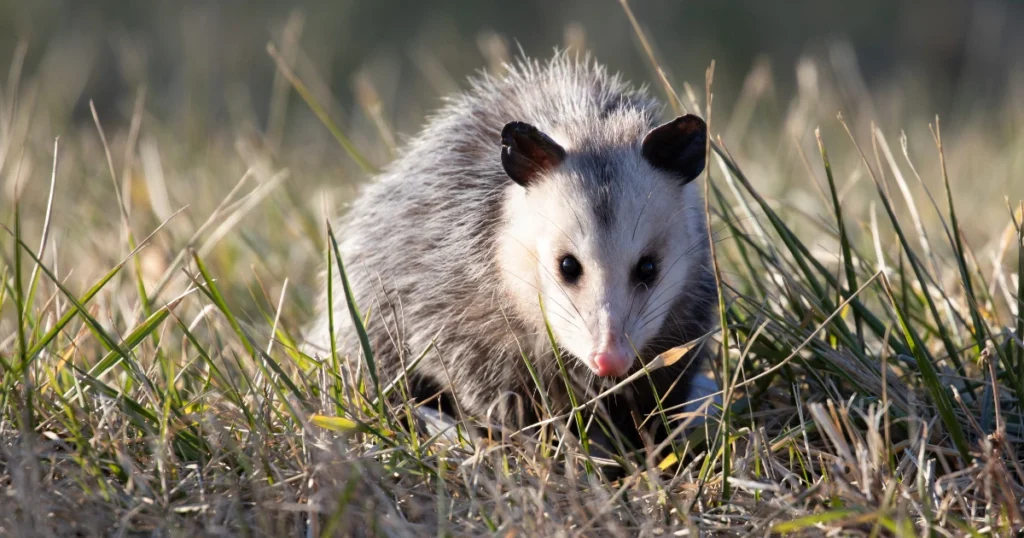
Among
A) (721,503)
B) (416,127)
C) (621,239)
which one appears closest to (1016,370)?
(721,503)

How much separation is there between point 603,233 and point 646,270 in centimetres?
12

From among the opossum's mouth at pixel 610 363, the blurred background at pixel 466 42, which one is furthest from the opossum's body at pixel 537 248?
the blurred background at pixel 466 42

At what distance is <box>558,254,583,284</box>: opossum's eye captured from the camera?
188 cm

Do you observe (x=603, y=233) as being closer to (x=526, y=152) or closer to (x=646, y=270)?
(x=646, y=270)

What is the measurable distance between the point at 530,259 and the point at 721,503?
0.58 meters

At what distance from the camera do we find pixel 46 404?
177 centimetres

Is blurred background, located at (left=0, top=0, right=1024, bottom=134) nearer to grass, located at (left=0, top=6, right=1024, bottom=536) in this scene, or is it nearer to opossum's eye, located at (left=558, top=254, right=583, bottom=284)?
grass, located at (left=0, top=6, right=1024, bottom=536)

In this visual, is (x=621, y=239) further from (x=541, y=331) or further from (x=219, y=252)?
(x=219, y=252)

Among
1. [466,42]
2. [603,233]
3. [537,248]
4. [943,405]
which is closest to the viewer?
[943,405]

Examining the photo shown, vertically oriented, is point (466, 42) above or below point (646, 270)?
above

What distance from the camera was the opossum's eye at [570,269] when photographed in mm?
1882

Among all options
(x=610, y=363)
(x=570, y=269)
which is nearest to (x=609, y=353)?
(x=610, y=363)

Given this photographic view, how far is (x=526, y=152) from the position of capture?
200cm

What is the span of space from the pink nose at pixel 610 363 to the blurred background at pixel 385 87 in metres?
1.33
